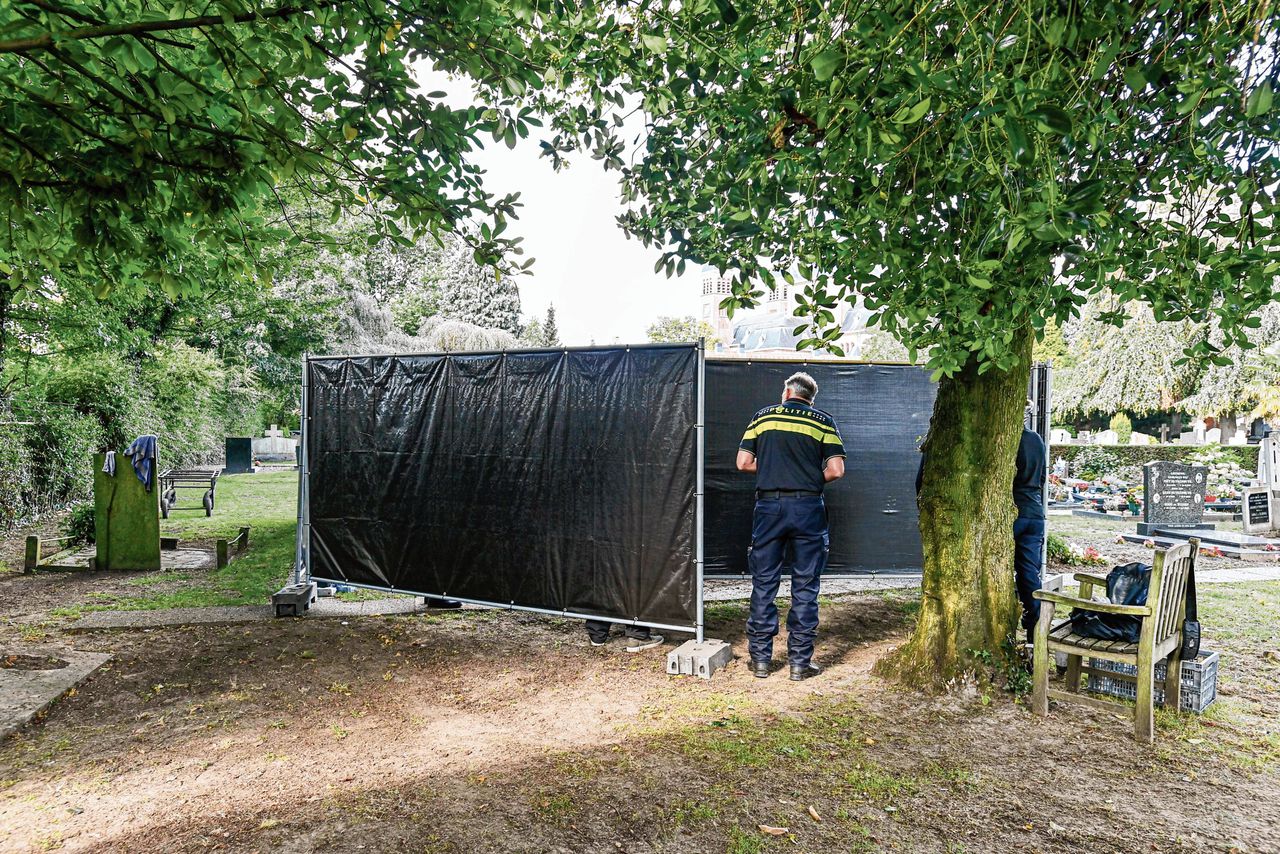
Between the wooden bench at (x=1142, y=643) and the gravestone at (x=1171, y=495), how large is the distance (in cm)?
1053

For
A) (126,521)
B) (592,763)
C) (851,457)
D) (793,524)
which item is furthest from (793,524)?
(126,521)

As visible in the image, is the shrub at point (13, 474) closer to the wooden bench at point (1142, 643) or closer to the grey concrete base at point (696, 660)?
the grey concrete base at point (696, 660)

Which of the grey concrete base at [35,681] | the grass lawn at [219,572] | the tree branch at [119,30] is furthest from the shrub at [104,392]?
the tree branch at [119,30]

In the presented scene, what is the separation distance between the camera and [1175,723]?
4.88m

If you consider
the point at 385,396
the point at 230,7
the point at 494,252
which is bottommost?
the point at 385,396

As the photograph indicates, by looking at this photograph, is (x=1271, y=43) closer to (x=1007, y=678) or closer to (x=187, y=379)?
(x=1007, y=678)

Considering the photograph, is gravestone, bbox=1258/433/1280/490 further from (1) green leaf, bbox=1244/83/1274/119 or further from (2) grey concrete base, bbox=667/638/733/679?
(1) green leaf, bbox=1244/83/1274/119

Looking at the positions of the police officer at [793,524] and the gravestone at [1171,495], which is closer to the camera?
the police officer at [793,524]

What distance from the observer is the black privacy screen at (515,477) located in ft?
20.5

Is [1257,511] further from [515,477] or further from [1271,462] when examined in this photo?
[515,477]

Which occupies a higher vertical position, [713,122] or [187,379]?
[713,122]

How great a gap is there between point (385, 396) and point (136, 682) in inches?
127

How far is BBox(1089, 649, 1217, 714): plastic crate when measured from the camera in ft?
16.6

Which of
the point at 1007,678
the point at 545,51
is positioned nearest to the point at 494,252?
the point at 545,51
